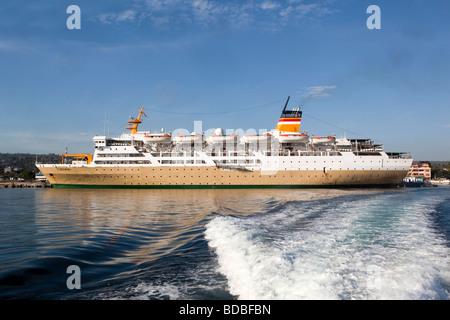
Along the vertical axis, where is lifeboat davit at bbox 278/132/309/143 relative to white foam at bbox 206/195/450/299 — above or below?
above

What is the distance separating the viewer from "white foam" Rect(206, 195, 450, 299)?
13.3 feet

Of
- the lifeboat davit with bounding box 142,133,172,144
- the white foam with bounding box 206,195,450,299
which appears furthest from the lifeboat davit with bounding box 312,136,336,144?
the white foam with bounding box 206,195,450,299

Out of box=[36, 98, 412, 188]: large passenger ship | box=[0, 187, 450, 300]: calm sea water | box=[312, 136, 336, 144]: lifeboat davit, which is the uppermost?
box=[312, 136, 336, 144]: lifeboat davit

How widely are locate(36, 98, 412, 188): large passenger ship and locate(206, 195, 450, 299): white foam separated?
19.4 m

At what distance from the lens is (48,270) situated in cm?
506

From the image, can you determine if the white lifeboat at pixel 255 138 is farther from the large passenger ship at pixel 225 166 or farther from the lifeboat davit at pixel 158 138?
the lifeboat davit at pixel 158 138

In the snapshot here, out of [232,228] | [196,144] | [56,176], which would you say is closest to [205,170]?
[196,144]

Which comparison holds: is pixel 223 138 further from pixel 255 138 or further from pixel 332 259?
pixel 332 259

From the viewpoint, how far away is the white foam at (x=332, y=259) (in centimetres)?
404

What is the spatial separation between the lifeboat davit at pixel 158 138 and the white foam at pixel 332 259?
2275 centimetres

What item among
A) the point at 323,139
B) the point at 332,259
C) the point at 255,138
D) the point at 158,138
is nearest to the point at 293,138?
the point at 323,139

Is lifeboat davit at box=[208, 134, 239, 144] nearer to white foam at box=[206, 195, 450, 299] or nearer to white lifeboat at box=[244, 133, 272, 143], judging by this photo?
white lifeboat at box=[244, 133, 272, 143]
